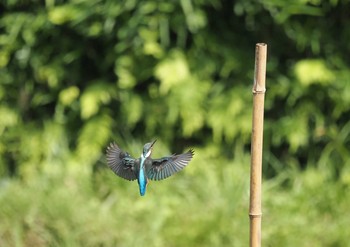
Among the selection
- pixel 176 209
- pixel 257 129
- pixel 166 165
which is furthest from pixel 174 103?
pixel 166 165

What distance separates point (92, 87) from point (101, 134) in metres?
0.30

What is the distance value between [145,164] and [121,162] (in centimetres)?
3

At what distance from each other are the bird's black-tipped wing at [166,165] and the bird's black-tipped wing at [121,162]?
20 mm

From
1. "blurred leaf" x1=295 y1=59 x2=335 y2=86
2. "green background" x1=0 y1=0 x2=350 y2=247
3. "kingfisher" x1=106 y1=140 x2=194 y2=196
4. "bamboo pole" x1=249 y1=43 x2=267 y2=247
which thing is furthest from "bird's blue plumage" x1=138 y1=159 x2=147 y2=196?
"blurred leaf" x1=295 y1=59 x2=335 y2=86

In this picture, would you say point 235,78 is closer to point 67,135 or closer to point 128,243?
point 67,135

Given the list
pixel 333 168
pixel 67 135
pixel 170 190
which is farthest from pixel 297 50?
pixel 67 135

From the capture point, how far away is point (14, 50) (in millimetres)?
5355

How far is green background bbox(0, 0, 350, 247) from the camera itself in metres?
4.50

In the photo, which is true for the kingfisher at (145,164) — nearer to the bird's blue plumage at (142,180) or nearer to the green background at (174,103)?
the bird's blue plumage at (142,180)

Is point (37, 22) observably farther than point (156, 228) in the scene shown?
Yes

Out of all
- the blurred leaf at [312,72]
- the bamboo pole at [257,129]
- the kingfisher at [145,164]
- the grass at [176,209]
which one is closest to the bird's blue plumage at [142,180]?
the kingfisher at [145,164]

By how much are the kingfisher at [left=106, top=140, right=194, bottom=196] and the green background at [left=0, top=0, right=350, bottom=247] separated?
326 cm

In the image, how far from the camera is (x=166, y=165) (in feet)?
3.27

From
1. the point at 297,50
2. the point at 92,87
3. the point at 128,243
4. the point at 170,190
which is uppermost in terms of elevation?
the point at 297,50
